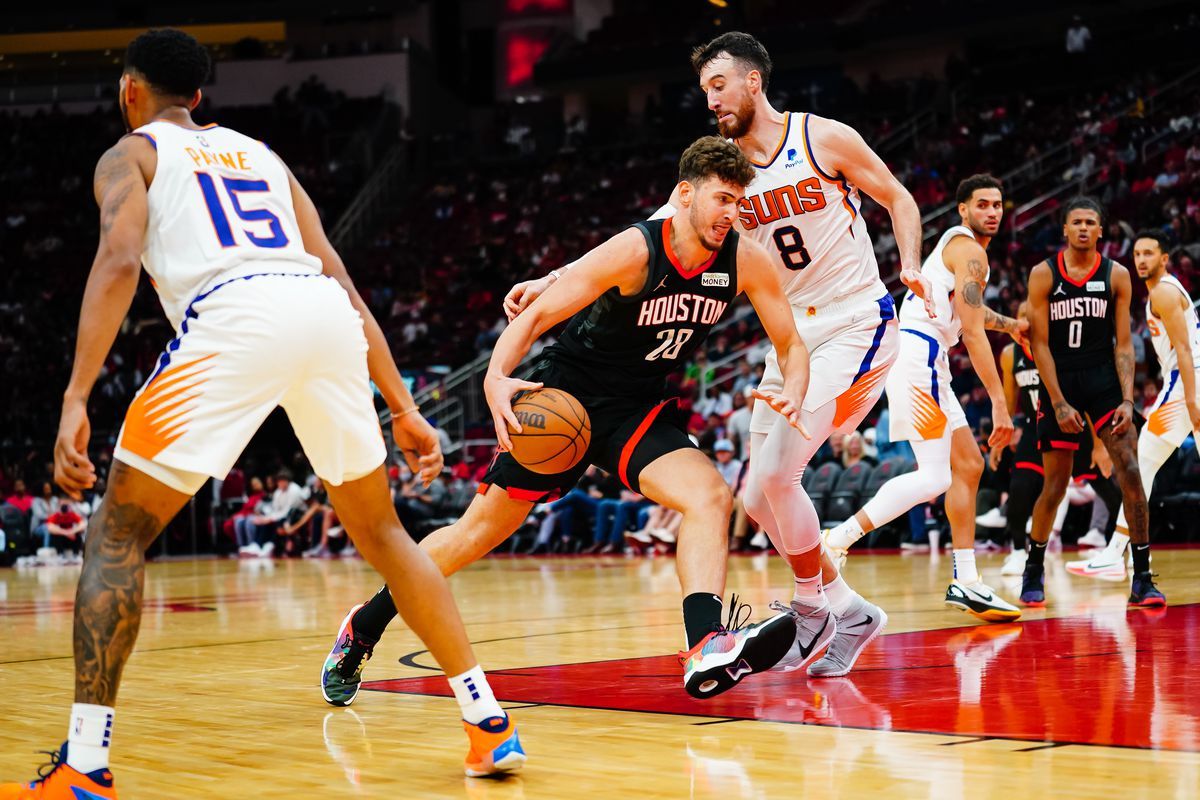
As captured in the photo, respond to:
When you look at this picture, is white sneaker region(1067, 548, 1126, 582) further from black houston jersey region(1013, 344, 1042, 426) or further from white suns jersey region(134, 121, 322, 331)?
white suns jersey region(134, 121, 322, 331)

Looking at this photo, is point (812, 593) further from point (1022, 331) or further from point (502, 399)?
point (1022, 331)

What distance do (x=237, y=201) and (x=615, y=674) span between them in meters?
2.44

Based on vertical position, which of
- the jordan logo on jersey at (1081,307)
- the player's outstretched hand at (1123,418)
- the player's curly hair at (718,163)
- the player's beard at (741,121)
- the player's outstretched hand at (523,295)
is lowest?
the player's outstretched hand at (1123,418)

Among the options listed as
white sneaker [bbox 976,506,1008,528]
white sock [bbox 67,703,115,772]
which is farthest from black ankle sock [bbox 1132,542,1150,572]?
white sneaker [bbox 976,506,1008,528]

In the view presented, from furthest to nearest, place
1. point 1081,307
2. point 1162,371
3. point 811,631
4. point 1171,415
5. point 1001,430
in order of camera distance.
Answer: point 1162,371 < point 1171,415 < point 1081,307 < point 1001,430 < point 811,631

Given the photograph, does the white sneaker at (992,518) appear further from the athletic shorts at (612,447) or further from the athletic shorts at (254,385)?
the athletic shorts at (254,385)

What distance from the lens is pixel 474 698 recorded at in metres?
3.43

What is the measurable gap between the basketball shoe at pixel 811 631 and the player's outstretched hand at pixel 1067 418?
281 cm

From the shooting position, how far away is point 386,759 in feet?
11.8

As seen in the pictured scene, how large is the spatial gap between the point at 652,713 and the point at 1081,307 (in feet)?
14.8

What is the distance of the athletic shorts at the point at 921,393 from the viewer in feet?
22.8

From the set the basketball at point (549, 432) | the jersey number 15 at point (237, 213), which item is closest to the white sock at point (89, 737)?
the jersey number 15 at point (237, 213)

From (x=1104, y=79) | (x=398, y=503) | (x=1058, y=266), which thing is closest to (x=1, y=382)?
(x=398, y=503)

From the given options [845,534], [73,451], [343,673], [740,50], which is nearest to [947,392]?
[845,534]
